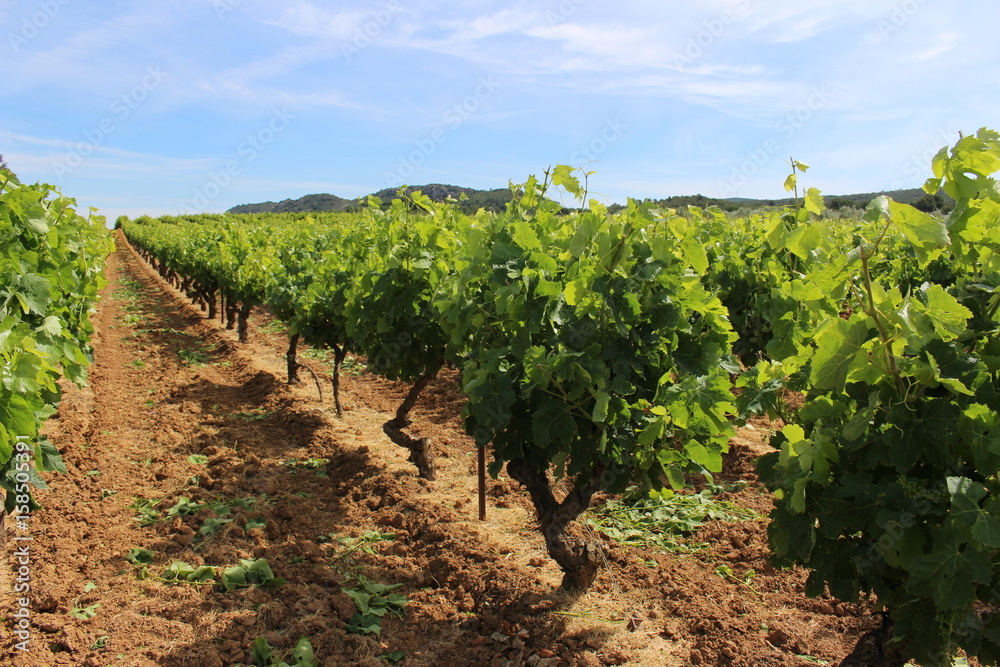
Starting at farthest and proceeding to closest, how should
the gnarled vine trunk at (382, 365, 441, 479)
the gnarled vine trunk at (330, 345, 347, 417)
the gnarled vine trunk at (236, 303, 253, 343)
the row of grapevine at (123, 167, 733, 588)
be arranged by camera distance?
the gnarled vine trunk at (236, 303, 253, 343) < the gnarled vine trunk at (330, 345, 347, 417) < the gnarled vine trunk at (382, 365, 441, 479) < the row of grapevine at (123, 167, 733, 588)

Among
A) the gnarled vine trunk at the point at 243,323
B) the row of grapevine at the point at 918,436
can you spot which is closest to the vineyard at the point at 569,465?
the row of grapevine at the point at 918,436

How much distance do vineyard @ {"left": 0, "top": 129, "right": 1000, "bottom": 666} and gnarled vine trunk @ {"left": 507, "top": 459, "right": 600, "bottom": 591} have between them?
0.02 m

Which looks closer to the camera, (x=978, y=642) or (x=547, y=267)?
A: (x=978, y=642)

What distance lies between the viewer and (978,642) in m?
1.79

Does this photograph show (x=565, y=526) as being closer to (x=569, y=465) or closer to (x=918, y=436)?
(x=569, y=465)

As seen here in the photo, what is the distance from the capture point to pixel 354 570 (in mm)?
4371

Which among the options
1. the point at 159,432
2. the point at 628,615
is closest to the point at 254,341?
the point at 159,432

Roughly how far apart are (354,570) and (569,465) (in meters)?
2.04

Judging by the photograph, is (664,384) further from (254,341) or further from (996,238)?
(254,341)

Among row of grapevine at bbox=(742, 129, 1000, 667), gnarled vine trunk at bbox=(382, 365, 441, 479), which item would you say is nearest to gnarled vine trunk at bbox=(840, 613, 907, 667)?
row of grapevine at bbox=(742, 129, 1000, 667)

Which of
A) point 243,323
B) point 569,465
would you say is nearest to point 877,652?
point 569,465

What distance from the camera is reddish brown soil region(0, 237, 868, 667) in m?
3.43

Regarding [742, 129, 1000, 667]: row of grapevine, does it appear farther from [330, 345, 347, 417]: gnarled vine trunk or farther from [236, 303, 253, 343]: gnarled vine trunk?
[236, 303, 253, 343]: gnarled vine trunk

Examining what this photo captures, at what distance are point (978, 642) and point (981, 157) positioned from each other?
1.40 m
